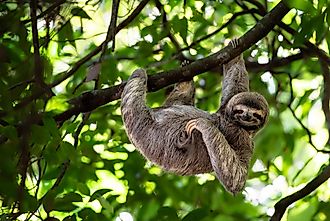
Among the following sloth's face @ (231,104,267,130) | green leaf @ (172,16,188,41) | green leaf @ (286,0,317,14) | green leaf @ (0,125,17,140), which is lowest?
sloth's face @ (231,104,267,130)

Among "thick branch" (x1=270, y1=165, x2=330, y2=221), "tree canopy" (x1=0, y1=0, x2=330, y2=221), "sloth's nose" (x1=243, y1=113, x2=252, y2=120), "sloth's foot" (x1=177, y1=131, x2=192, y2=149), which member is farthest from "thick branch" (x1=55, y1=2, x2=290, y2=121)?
"thick branch" (x1=270, y1=165, x2=330, y2=221)

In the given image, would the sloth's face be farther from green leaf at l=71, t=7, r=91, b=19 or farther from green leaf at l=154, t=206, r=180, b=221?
green leaf at l=71, t=7, r=91, b=19

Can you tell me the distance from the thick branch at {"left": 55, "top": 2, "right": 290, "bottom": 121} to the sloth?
504 mm

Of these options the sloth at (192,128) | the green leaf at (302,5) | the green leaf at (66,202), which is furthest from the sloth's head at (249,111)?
the green leaf at (66,202)

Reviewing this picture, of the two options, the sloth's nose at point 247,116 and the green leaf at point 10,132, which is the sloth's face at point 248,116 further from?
the green leaf at point 10,132

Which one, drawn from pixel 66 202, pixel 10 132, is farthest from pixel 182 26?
Answer: pixel 10 132

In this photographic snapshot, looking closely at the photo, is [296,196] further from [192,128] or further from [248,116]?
[192,128]

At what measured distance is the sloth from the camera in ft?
21.6

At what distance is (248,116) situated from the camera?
6.79 metres

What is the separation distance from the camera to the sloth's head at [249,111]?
676 cm

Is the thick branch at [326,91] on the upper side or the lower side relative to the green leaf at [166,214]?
upper

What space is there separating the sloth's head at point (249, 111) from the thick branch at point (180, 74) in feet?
2.11

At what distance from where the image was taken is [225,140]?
21.8ft

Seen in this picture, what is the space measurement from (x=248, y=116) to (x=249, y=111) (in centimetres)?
6
